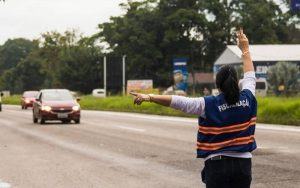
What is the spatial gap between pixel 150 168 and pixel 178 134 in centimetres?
880

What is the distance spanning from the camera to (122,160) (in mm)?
13977

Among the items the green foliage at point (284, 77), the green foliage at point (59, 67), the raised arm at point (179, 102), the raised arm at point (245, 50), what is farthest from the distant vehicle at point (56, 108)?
the green foliage at point (59, 67)

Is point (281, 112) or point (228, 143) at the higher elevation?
point (228, 143)

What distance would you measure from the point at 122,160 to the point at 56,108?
45.7 ft

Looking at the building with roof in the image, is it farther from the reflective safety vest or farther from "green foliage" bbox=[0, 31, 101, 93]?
the reflective safety vest

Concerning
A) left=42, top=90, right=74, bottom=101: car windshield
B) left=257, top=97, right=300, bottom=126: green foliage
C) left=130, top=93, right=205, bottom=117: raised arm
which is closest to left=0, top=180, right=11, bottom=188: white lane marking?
left=130, top=93, right=205, bottom=117: raised arm

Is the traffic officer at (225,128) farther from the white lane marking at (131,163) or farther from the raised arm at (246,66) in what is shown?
the white lane marking at (131,163)

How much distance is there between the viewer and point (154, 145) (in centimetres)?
1747

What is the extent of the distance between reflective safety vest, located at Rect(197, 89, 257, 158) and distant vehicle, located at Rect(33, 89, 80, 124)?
888 inches

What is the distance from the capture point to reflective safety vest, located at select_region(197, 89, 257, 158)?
5.29 metres

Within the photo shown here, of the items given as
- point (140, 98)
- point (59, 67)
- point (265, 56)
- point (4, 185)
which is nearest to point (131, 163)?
point (4, 185)

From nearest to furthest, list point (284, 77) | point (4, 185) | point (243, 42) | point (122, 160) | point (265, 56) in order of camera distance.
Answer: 1. point (243, 42)
2. point (4, 185)
3. point (122, 160)
4. point (284, 77)
5. point (265, 56)

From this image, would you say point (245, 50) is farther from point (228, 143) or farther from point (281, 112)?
point (281, 112)

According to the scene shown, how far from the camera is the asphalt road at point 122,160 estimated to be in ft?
35.6
